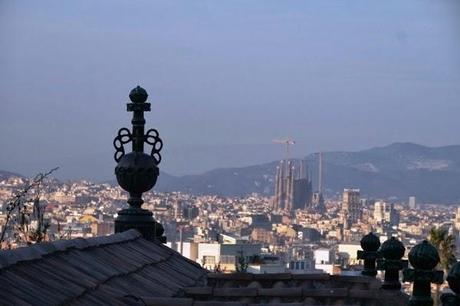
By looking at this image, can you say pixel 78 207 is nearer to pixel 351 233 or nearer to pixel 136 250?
pixel 351 233

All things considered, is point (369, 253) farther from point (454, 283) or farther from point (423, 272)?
point (454, 283)

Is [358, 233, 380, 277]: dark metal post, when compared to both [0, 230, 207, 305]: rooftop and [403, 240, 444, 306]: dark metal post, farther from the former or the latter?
[403, 240, 444, 306]: dark metal post

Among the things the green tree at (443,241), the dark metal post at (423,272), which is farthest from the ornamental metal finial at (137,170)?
the green tree at (443,241)


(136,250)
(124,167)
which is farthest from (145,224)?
(136,250)

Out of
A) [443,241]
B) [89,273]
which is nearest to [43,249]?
[89,273]

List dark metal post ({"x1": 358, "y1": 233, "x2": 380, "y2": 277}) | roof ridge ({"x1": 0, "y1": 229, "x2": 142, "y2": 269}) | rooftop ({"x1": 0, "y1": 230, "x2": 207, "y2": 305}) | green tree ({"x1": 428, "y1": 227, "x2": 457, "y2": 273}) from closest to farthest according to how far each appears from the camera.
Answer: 1. rooftop ({"x1": 0, "y1": 230, "x2": 207, "y2": 305})
2. roof ridge ({"x1": 0, "y1": 229, "x2": 142, "y2": 269})
3. dark metal post ({"x1": 358, "y1": 233, "x2": 380, "y2": 277})
4. green tree ({"x1": 428, "y1": 227, "x2": 457, "y2": 273})

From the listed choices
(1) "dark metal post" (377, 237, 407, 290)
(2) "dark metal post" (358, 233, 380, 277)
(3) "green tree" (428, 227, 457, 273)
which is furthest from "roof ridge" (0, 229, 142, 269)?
(3) "green tree" (428, 227, 457, 273)

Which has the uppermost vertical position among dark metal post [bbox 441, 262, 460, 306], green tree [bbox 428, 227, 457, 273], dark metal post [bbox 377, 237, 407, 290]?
green tree [bbox 428, 227, 457, 273]
